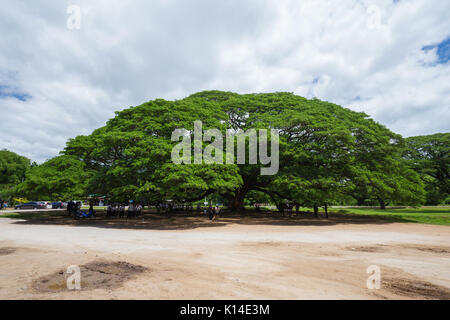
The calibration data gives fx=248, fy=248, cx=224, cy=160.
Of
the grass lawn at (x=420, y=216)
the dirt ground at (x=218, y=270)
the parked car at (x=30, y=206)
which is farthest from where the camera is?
the parked car at (x=30, y=206)

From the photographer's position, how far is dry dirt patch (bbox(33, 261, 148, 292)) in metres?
5.26

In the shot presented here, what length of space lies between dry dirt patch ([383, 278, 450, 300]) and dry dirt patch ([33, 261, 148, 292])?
6036 millimetres

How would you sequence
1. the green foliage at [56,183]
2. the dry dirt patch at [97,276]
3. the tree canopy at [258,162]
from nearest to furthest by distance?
the dry dirt patch at [97,276], the tree canopy at [258,162], the green foliage at [56,183]

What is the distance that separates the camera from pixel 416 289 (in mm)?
5504

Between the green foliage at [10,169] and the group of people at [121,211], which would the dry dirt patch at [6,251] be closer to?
the group of people at [121,211]

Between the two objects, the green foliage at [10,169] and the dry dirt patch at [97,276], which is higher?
the green foliage at [10,169]

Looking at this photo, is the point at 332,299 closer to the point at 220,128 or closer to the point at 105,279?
the point at 105,279

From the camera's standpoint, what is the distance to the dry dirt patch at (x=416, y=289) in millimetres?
5156

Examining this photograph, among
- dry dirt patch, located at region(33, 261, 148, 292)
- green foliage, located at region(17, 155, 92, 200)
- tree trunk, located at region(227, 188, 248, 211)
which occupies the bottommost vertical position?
dry dirt patch, located at region(33, 261, 148, 292)

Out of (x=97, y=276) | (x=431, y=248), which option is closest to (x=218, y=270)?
(x=97, y=276)

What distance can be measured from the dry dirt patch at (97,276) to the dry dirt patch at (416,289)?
6036mm

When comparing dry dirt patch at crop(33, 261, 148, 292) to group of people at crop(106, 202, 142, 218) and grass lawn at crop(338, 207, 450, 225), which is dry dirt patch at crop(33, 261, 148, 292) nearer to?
group of people at crop(106, 202, 142, 218)

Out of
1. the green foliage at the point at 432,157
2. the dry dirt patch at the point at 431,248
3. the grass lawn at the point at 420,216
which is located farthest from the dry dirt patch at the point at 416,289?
the green foliage at the point at 432,157

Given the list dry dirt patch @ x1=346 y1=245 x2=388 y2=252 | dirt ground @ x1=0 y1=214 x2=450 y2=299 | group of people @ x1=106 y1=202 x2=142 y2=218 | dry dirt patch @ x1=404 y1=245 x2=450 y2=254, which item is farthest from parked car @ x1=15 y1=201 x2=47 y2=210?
dry dirt patch @ x1=404 y1=245 x2=450 y2=254
